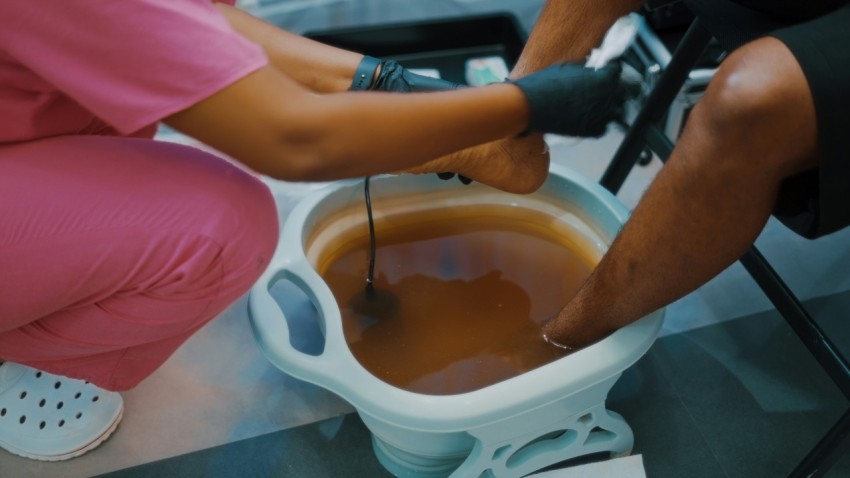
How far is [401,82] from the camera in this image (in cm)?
110

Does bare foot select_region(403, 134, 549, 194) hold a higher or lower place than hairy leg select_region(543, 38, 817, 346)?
lower

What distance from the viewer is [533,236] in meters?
1.41

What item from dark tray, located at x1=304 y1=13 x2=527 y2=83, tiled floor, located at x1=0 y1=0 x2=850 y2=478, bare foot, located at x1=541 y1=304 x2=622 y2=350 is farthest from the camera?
dark tray, located at x1=304 y1=13 x2=527 y2=83

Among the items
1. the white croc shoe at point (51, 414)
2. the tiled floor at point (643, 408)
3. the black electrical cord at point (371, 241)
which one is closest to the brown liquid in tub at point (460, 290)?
the black electrical cord at point (371, 241)

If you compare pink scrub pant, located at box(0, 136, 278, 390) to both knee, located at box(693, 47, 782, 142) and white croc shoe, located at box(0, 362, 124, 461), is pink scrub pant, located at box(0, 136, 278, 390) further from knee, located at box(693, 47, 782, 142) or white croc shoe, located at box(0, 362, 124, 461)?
knee, located at box(693, 47, 782, 142)

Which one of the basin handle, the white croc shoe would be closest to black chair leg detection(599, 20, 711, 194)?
the basin handle

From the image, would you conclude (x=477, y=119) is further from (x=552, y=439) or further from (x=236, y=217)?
(x=552, y=439)

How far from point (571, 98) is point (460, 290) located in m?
0.53

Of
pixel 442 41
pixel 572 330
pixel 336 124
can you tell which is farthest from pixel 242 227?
pixel 442 41

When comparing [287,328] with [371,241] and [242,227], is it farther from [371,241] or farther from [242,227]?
[371,241]

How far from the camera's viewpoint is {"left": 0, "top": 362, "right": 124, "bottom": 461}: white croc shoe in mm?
1159

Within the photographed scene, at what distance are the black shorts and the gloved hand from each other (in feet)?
0.61

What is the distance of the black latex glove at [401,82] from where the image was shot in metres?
1.09

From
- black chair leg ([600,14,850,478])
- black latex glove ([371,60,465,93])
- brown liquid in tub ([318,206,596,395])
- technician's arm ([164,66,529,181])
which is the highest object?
technician's arm ([164,66,529,181])
